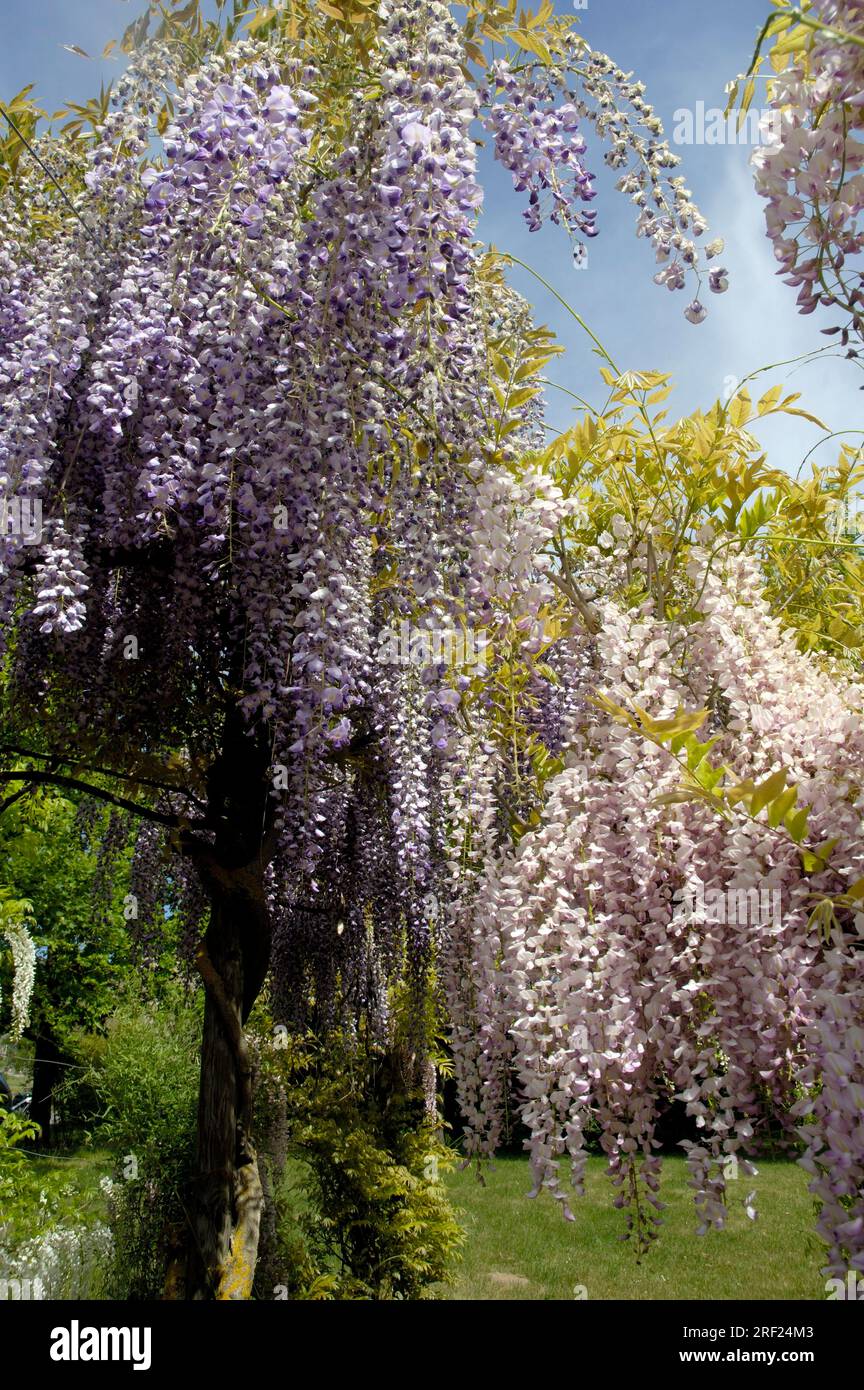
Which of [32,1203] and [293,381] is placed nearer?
[293,381]

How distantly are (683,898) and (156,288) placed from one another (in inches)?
74.2

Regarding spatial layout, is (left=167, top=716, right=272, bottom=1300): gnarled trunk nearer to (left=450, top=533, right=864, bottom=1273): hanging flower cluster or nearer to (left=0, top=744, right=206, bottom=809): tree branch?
(left=0, top=744, right=206, bottom=809): tree branch

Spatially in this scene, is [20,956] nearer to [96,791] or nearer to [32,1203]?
[32,1203]

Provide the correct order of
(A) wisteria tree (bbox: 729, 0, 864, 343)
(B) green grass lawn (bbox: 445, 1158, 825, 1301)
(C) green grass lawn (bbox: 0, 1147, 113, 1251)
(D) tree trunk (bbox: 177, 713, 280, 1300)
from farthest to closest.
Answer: (B) green grass lawn (bbox: 445, 1158, 825, 1301)
(C) green grass lawn (bbox: 0, 1147, 113, 1251)
(D) tree trunk (bbox: 177, 713, 280, 1300)
(A) wisteria tree (bbox: 729, 0, 864, 343)

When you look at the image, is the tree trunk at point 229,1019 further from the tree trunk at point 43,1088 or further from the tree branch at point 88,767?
the tree trunk at point 43,1088

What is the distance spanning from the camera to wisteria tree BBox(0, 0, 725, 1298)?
1.81 meters

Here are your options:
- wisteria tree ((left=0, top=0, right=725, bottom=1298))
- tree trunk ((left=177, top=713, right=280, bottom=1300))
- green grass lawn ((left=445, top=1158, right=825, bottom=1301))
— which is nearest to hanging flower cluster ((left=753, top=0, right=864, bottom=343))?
wisteria tree ((left=0, top=0, right=725, bottom=1298))

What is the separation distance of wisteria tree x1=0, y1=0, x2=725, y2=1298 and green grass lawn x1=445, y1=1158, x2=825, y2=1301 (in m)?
4.06

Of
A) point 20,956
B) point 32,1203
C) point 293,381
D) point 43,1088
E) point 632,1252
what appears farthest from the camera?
point 43,1088

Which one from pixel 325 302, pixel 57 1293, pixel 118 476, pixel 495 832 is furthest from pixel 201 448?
pixel 57 1293

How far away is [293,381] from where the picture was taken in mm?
1904

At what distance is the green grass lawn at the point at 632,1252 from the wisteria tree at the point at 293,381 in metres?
4.06

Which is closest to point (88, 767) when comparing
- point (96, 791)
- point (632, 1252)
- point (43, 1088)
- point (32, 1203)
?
point (96, 791)

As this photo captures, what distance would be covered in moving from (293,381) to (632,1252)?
6.18 meters
